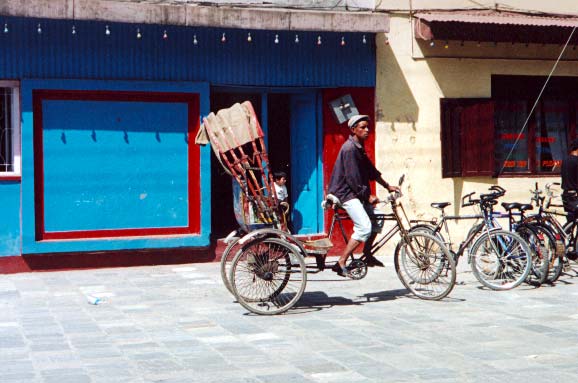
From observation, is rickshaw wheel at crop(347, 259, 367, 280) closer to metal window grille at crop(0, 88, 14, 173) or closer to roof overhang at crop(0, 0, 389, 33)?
roof overhang at crop(0, 0, 389, 33)

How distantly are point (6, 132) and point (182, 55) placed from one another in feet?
8.81

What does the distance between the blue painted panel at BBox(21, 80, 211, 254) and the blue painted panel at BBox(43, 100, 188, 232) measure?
90 mm

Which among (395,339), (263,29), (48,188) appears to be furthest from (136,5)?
(395,339)

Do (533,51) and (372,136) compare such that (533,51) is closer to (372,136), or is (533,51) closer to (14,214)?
(372,136)

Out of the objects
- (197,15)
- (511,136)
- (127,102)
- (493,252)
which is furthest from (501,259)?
(127,102)

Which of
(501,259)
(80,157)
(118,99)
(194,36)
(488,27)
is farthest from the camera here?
(488,27)

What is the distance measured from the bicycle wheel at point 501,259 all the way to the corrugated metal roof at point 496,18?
4.78m

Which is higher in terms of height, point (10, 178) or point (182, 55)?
point (182, 55)

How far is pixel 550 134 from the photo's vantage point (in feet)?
51.4

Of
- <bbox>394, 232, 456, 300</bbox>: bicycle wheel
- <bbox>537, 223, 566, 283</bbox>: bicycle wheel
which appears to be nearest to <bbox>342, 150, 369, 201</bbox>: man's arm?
<bbox>394, 232, 456, 300</bbox>: bicycle wheel

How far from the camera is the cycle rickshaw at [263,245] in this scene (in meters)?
8.96

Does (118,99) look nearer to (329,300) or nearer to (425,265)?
(329,300)

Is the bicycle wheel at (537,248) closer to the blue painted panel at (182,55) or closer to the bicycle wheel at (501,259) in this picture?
the bicycle wheel at (501,259)

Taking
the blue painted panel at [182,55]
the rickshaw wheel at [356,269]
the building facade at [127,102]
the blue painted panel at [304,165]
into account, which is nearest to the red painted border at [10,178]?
the building facade at [127,102]
